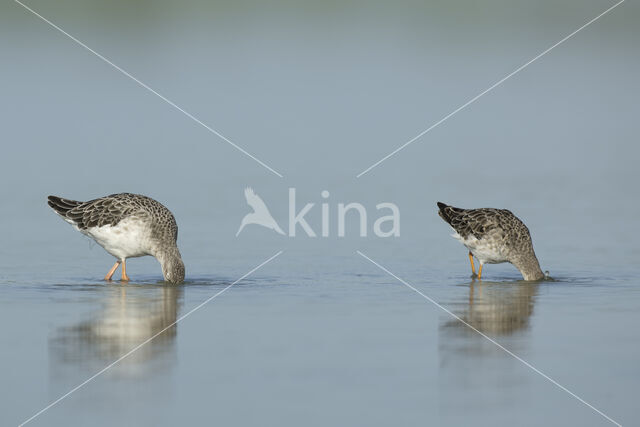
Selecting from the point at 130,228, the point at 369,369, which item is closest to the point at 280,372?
the point at 369,369

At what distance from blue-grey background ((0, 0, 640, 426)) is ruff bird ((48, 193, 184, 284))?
571 mm

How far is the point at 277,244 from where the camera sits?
20.7m

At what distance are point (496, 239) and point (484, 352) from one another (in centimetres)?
638

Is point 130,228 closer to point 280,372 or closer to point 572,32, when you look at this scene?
point 280,372

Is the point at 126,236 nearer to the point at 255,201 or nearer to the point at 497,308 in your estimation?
the point at 255,201

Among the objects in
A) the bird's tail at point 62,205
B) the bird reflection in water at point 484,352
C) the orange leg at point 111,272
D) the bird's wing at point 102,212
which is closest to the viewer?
the bird reflection in water at point 484,352

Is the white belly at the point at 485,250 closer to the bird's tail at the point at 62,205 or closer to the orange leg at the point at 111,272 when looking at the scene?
the orange leg at the point at 111,272

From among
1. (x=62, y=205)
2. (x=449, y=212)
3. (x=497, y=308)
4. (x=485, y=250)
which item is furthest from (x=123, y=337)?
(x=449, y=212)

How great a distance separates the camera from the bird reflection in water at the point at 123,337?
12.0 meters

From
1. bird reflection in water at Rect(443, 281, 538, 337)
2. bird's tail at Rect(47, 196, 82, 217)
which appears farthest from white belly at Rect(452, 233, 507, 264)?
bird's tail at Rect(47, 196, 82, 217)

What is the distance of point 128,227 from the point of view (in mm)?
18125

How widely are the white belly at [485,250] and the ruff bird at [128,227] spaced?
4863 mm

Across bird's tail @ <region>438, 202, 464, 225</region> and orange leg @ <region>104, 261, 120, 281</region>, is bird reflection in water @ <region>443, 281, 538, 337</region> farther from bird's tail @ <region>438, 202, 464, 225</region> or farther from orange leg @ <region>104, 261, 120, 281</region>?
orange leg @ <region>104, 261, 120, 281</region>

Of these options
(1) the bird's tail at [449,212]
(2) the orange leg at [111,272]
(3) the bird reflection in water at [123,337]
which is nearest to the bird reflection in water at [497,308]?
(1) the bird's tail at [449,212]
